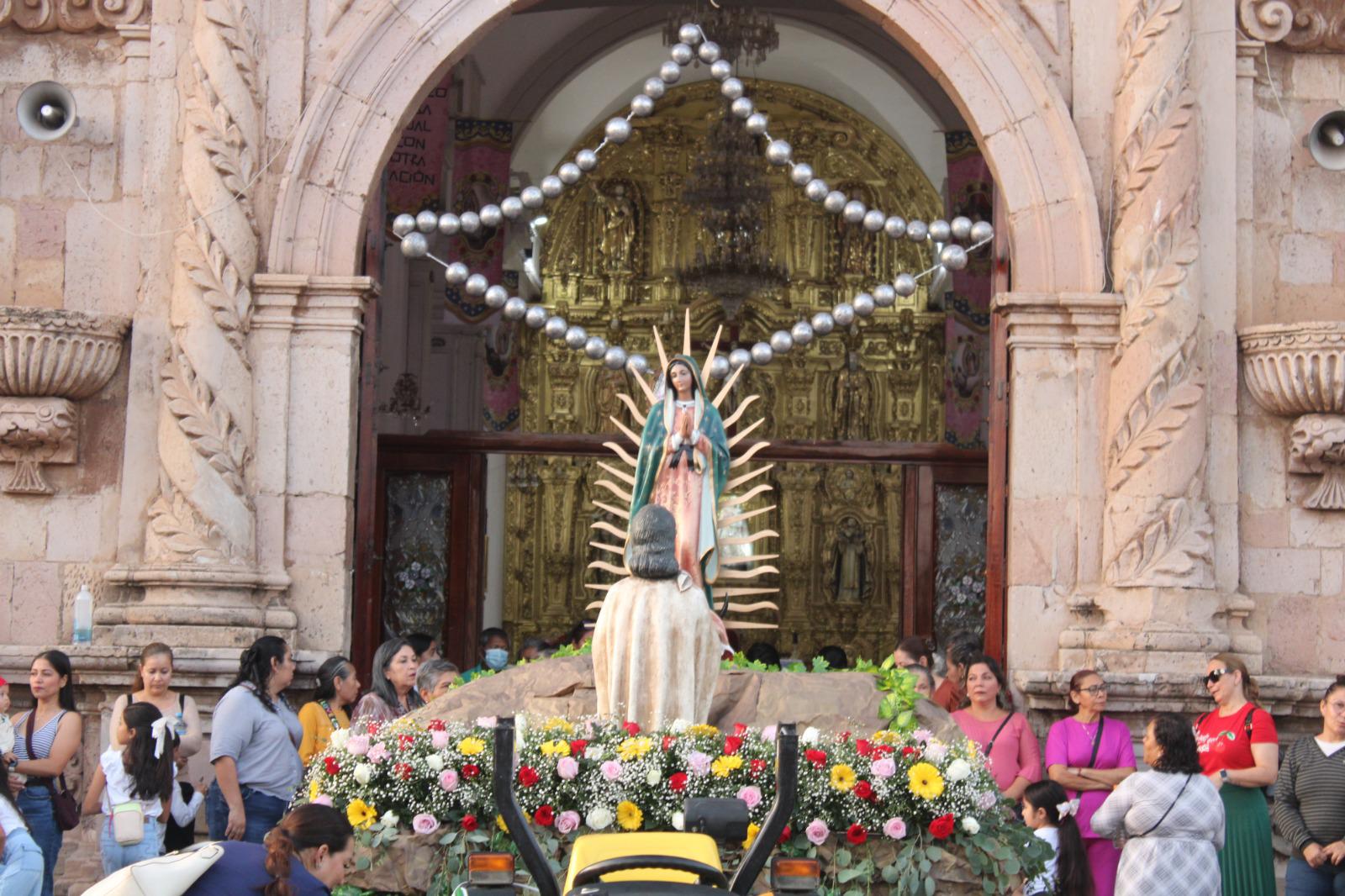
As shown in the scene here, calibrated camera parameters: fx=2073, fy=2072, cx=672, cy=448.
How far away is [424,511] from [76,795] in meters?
4.88

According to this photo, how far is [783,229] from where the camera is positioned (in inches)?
812

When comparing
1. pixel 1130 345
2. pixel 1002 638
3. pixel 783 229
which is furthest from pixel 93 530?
pixel 783 229

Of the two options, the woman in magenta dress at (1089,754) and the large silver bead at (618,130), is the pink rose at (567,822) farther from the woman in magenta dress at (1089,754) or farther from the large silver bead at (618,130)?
the large silver bead at (618,130)

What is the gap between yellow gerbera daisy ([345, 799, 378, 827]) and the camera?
28.5 feet

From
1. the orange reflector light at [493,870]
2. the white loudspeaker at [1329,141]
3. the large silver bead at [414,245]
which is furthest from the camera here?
the large silver bead at [414,245]

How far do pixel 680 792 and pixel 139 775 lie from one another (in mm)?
2384

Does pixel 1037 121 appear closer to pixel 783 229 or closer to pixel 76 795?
pixel 76 795

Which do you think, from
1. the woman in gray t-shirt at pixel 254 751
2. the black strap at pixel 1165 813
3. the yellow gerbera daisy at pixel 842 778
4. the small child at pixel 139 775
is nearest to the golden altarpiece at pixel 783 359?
the woman in gray t-shirt at pixel 254 751

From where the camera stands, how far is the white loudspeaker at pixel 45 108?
12.4 m

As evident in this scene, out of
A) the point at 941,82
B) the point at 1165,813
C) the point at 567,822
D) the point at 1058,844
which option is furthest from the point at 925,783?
the point at 941,82

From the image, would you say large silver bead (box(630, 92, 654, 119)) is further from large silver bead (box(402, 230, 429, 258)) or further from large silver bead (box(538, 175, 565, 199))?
large silver bead (box(402, 230, 429, 258))

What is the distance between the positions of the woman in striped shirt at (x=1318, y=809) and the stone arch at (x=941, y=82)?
335 cm

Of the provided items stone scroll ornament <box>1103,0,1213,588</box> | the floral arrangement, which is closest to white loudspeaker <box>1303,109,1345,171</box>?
stone scroll ornament <box>1103,0,1213,588</box>

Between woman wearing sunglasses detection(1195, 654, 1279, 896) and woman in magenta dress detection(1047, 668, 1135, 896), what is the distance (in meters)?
0.41
